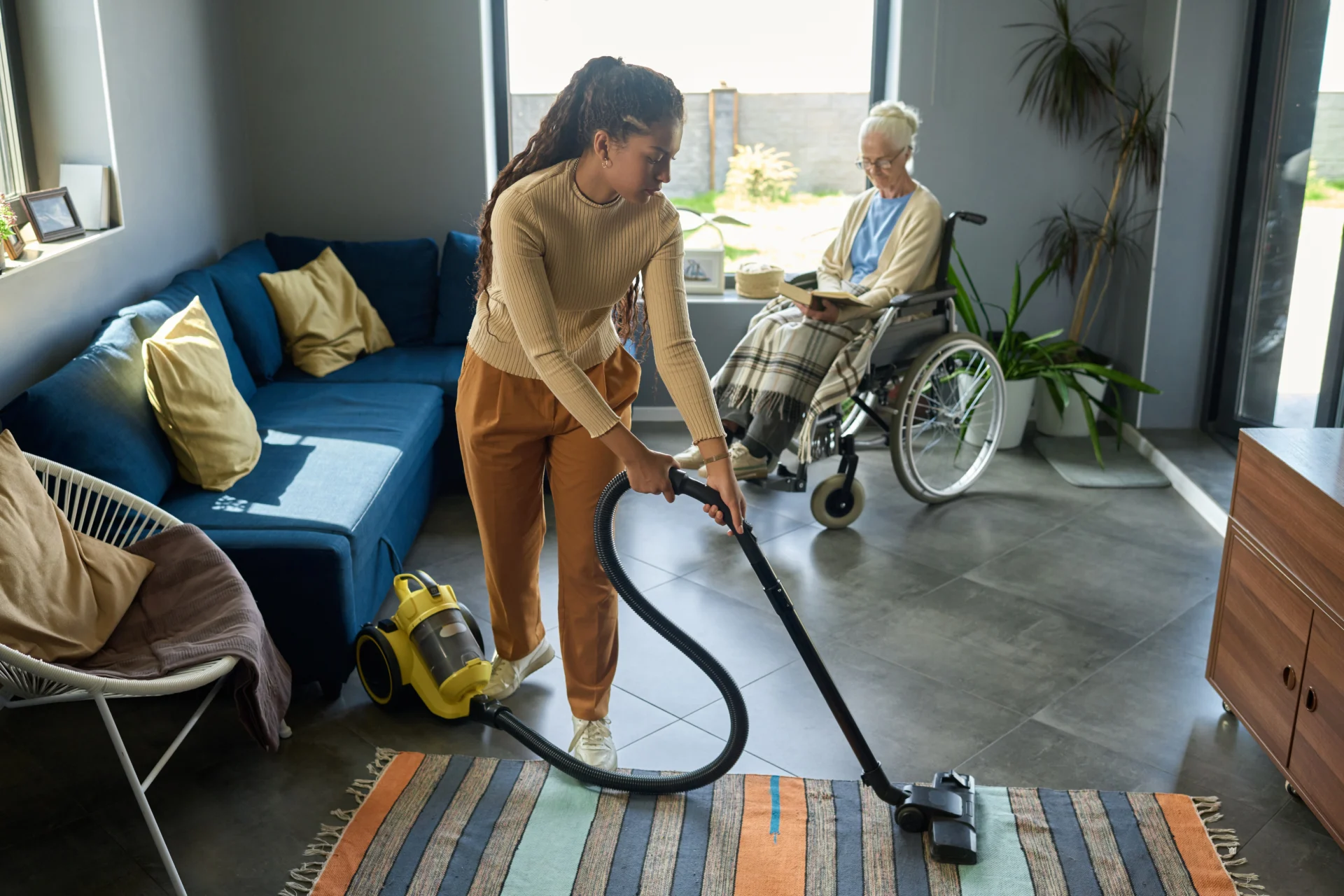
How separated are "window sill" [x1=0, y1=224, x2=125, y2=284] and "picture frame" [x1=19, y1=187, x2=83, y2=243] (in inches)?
0.8

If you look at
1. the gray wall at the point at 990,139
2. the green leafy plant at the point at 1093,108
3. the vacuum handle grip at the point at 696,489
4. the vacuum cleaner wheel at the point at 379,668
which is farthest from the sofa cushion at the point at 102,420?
the green leafy plant at the point at 1093,108

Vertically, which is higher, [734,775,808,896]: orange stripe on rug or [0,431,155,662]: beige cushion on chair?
[0,431,155,662]: beige cushion on chair

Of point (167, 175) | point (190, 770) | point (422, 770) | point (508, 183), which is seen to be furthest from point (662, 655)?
point (167, 175)

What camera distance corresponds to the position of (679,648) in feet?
6.91

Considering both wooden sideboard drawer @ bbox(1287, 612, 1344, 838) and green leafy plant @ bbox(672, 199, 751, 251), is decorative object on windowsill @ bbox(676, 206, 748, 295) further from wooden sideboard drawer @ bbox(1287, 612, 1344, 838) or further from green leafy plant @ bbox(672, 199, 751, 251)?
wooden sideboard drawer @ bbox(1287, 612, 1344, 838)

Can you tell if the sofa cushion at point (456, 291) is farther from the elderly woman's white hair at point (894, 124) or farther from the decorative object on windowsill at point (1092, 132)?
the decorative object on windowsill at point (1092, 132)

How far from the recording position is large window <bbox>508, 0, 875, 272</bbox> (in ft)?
15.3

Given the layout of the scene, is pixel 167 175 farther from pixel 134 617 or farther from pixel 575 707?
pixel 575 707

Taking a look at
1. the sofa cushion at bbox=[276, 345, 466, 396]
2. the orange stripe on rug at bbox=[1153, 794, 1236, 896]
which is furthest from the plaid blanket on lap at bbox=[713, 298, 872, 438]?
the orange stripe on rug at bbox=[1153, 794, 1236, 896]

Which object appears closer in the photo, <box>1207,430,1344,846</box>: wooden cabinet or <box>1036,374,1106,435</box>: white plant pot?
<box>1207,430,1344,846</box>: wooden cabinet

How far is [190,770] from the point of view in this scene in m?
2.30

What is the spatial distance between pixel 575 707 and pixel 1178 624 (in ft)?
5.31

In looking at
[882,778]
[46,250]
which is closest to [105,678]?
[882,778]

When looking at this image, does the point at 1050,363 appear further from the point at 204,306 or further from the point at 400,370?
the point at 204,306
